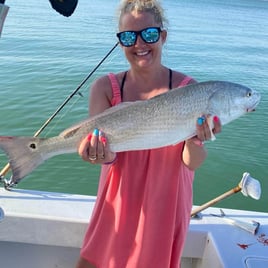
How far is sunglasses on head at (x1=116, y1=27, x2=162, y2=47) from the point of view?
2.17 m

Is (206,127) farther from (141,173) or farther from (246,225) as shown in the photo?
(246,225)

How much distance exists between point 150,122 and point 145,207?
18.0 inches

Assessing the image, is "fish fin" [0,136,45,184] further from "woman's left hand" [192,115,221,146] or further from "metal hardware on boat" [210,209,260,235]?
"metal hardware on boat" [210,209,260,235]

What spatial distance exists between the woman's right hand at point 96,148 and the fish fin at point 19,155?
28 centimetres

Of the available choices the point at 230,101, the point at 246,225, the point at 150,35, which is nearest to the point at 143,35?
the point at 150,35

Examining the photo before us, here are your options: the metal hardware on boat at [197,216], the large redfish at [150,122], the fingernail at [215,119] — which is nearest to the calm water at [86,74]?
the large redfish at [150,122]

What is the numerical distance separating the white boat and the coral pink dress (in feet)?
1.88

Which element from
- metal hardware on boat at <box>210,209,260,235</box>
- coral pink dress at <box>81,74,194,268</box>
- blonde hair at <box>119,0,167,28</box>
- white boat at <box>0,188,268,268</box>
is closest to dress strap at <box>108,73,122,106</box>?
coral pink dress at <box>81,74,194,268</box>

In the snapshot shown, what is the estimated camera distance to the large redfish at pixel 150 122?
84.7 inches

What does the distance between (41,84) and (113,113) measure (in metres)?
8.87

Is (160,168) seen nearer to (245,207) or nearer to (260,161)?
(245,207)

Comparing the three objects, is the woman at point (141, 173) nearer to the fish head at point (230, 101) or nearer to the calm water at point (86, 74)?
the fish head at point (230, 101)

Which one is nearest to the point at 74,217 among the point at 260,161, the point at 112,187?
the point at 112,187

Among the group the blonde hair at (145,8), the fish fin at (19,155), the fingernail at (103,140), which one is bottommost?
the fish fin at (19,155)
